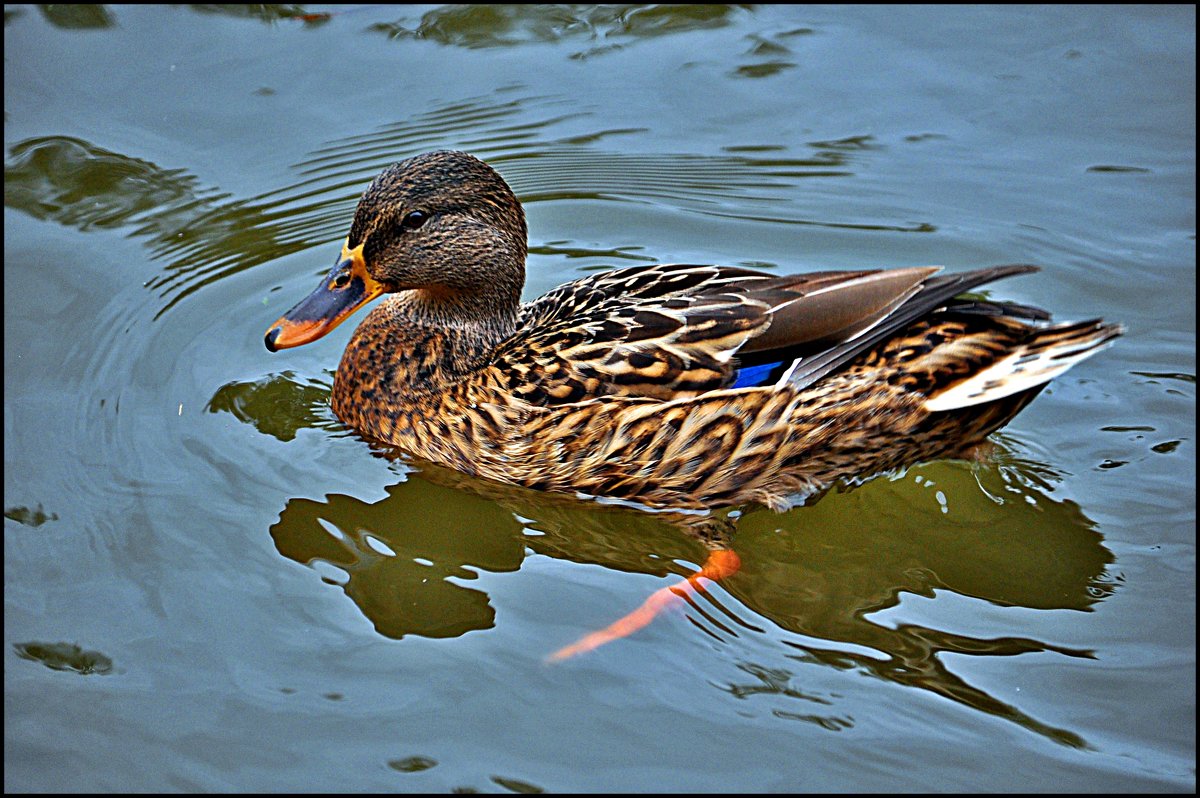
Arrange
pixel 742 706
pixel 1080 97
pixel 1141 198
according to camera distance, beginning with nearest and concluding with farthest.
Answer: pixel 742 706, pixel 1141 198, pixel 1080 97

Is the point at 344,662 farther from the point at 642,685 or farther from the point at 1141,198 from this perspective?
the point at 1141,198

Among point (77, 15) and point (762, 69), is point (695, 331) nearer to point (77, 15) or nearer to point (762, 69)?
point (762, 69)

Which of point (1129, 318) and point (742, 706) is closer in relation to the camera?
point (742, 706)

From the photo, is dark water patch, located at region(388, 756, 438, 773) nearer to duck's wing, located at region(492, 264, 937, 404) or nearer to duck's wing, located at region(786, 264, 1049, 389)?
duck's wing, located at region(492, 264, 937, 404)

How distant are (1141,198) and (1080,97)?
1076 millimetres

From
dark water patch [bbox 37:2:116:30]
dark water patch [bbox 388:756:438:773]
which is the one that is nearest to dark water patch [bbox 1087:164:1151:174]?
dark water patch [bbox 388:756:438:773]

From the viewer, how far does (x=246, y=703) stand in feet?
14.8

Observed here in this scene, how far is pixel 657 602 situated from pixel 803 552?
783mm

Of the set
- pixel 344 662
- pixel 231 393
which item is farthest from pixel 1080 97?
pixel 344 662

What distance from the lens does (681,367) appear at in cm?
537

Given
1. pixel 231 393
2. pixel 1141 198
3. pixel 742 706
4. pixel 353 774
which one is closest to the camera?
pixel 353 774

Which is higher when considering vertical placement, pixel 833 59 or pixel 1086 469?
pixel 833 59

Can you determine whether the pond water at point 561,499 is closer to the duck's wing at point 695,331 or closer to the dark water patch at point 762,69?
the dark water patch at point 762,69

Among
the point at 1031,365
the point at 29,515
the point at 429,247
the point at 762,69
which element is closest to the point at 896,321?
the point at 1031,365
